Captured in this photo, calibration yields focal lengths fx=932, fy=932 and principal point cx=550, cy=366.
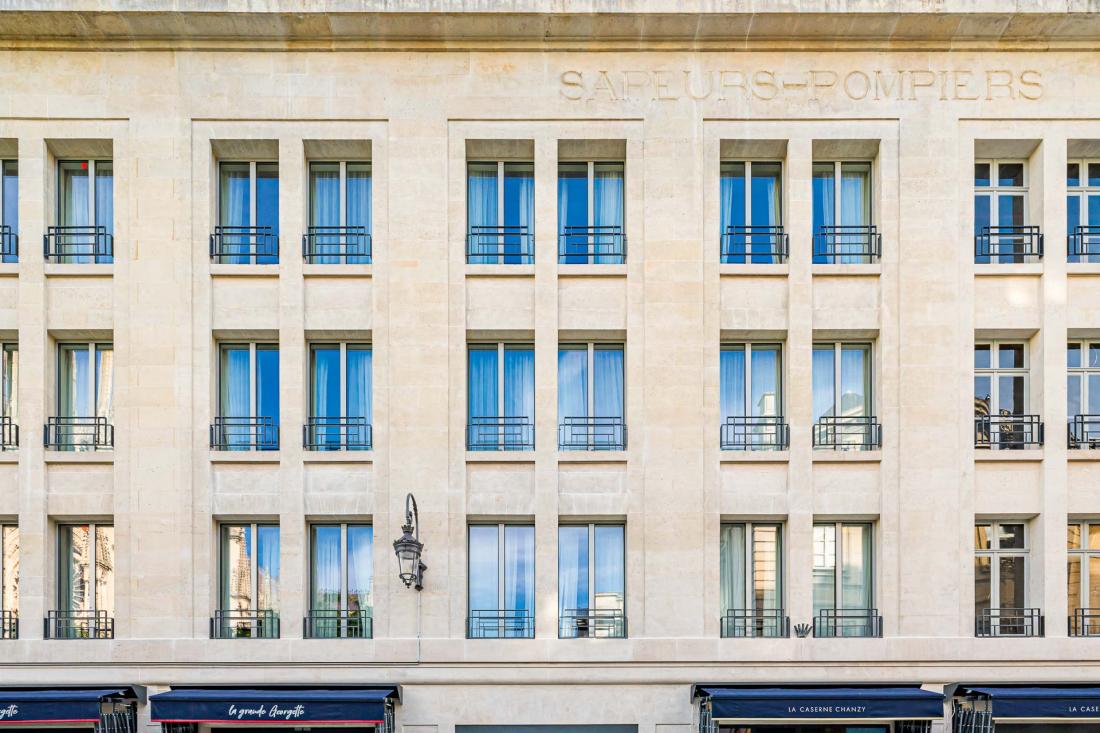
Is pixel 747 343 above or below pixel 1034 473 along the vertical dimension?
above

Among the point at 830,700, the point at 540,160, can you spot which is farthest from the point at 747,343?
the point at 830,700

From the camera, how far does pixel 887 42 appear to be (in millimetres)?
14469

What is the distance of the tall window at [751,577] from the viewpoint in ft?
47.2

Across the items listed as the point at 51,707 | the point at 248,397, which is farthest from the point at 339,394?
the point at 51,707

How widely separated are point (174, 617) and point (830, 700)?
377 inches

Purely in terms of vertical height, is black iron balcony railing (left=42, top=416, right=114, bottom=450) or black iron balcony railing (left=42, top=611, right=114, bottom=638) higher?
black iron balcony railing (left=42, top=416, right=114, bottom=450)

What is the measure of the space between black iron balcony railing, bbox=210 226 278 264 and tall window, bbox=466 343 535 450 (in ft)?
11.9

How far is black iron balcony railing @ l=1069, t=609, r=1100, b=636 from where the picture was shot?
564 inches

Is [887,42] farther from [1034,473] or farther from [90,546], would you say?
[90,546]

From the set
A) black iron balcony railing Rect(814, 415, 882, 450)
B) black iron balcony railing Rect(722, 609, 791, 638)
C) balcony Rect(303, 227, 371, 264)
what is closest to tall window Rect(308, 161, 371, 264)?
balcony Rect(303, 227, 371, 264)

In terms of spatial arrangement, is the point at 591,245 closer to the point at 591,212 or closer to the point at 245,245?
the point at 591,212

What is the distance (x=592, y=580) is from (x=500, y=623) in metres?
1.56

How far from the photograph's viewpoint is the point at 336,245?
14844mm

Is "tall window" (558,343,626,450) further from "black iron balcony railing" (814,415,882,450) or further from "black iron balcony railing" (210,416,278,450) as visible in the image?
"black iron balcony railing" (210,416,278,450)
